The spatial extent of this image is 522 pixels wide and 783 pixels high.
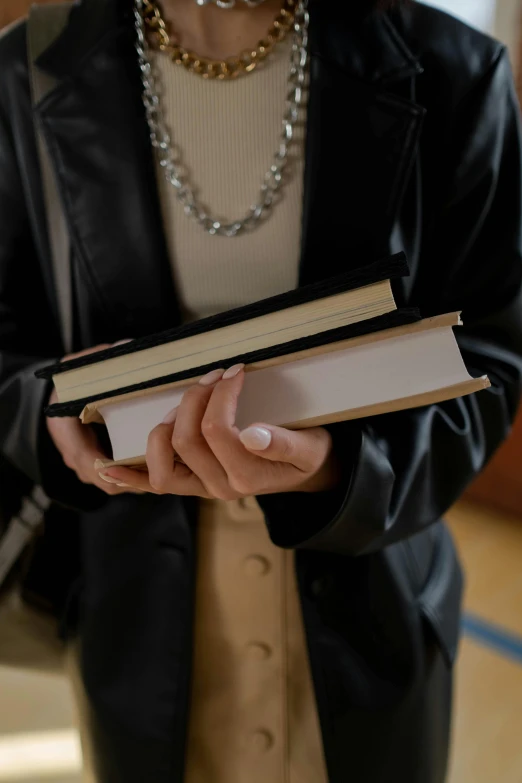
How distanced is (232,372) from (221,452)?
0.15 feet

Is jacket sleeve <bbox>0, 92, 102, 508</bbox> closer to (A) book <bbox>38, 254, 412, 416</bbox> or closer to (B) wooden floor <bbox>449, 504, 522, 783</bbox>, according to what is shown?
(A) book <bbox>38, 254, 412, 416</bbox>

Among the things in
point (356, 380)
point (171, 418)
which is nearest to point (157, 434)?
point (171, 418)

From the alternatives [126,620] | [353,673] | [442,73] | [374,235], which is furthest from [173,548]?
[442,73]

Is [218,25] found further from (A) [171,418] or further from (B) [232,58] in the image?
(A) [171,418]

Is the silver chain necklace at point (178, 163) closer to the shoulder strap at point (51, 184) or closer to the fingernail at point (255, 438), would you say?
the shoulder strap at point (51, 184)

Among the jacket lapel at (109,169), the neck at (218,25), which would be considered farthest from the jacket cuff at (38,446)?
the neck at (218,25)

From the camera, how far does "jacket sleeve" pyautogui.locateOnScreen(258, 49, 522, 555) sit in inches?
20.0

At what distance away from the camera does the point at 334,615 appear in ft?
1.91

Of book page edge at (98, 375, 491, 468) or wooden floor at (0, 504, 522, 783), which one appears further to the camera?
wooden floor at (0, 504, 522, 783)

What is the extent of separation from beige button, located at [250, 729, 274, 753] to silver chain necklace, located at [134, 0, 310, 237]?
45cm

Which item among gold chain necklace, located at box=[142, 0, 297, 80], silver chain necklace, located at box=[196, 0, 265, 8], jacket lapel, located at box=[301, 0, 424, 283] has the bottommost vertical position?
jacket lapel, located at box=[301, 0, 424, 283]

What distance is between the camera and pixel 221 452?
1.24 feet

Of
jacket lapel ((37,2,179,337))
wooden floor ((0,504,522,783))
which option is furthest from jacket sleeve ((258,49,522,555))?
wooden floor ((0,504,522,783))

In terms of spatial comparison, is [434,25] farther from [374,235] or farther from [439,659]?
[439,659]
